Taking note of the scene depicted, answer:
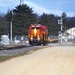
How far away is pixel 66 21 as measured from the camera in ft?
608

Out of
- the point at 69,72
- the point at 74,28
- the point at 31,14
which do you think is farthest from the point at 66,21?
the point at 69,72

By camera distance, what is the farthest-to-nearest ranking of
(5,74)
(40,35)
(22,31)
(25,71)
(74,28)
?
(74,28), (22,31), (40,35), (25,71), (5,74)

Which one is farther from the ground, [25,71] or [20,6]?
[20,6]

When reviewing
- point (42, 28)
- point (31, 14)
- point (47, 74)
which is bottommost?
point (47, 74)

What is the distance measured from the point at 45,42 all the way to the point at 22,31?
158 ft

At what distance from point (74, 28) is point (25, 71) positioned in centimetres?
16770

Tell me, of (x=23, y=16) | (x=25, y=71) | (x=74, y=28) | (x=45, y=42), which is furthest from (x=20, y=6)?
(x=25, y=71)

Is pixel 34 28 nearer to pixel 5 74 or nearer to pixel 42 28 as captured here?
pixel 42 28

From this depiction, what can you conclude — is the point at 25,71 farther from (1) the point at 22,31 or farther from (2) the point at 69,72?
(1) the point at 22,31

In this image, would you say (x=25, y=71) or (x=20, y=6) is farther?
(x=20, y=6)

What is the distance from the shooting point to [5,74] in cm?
1531

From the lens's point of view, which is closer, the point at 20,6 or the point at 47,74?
the point at 47,74

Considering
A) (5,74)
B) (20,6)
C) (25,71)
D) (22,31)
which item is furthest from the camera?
(20,6)

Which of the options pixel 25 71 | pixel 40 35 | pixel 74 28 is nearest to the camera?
pixel 25 71
